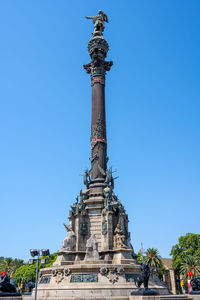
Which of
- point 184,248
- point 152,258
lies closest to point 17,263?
point 152,258

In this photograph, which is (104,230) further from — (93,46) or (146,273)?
(93,46)

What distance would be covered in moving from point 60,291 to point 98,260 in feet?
12.4

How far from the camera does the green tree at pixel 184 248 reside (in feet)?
164


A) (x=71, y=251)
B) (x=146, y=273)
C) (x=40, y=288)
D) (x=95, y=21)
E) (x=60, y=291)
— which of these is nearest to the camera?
(x=146, y=273)

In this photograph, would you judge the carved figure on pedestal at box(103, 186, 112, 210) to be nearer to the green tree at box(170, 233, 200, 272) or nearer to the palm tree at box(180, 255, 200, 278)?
the palm tree at box(180, 255, 200, 278)

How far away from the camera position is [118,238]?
80.1 ft

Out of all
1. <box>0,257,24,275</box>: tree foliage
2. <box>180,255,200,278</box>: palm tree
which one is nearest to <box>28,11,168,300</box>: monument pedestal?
<box>180,255,200,278</box>: palm tree

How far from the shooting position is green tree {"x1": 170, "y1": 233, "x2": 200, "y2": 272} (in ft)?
164

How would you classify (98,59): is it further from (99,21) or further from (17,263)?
(17,263)

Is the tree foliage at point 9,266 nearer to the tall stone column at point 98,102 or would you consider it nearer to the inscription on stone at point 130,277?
the tall stone column at point 98,102

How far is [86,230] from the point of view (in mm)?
26062

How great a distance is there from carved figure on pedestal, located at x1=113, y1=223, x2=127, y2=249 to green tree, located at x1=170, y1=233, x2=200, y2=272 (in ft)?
98.8

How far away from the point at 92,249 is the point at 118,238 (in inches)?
104

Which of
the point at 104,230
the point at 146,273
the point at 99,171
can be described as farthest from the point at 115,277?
the point at 99,171
